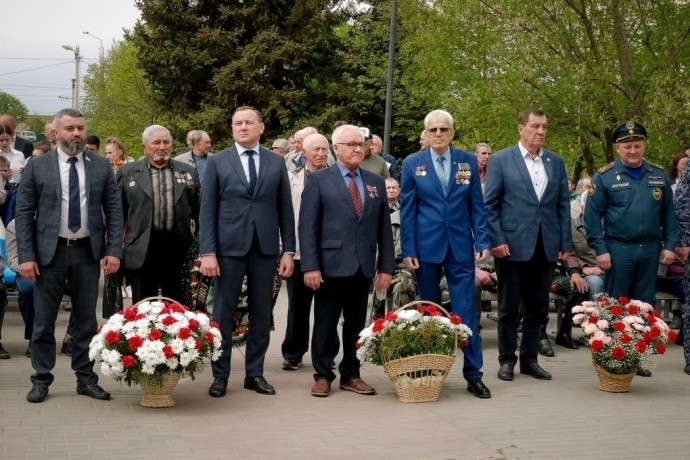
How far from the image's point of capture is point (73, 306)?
7.90 m

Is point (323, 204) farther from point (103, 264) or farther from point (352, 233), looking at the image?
point (103, 264)

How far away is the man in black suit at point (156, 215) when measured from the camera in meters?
8.71

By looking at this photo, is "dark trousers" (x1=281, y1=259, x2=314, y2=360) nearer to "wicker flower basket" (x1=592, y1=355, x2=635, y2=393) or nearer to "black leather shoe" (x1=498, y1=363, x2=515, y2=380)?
"black leather shoe" (x1=498, y1=363, x2=515, y2=380)

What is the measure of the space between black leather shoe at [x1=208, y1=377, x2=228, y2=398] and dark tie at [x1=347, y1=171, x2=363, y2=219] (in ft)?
5.43

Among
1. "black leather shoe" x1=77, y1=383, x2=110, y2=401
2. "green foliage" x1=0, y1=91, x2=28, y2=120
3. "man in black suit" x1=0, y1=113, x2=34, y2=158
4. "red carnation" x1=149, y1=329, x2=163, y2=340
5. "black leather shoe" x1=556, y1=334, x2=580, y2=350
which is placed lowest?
"black leather shoe" x1=77, y1=383, x2=110, y2=401

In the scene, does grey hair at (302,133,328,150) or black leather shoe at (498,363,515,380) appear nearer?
black leather shoe at (498,363,515,380)

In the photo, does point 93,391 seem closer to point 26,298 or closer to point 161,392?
point 161,392

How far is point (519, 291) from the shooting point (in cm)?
888

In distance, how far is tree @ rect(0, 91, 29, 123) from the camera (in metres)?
160

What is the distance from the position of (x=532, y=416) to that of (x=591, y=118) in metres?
14.9

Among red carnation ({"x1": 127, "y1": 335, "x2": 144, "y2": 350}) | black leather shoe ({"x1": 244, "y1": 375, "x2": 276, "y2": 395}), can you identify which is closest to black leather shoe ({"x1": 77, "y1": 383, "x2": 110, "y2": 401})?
red carnation ({"x1": 127, "y1": 335, "x2": 144, "y2": 350})

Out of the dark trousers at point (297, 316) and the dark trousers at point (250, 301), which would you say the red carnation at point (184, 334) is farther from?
the dark trousers at point (297, 316)

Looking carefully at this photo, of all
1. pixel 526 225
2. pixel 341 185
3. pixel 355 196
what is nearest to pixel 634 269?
pixel 526 225

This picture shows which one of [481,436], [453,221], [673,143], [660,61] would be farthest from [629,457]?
[660,61]
